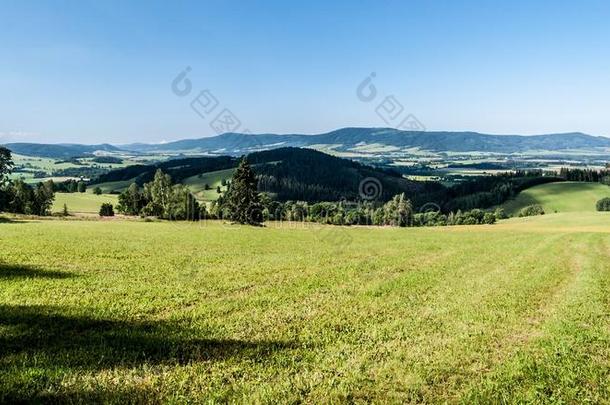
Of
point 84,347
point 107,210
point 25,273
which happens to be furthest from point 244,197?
point 84,347

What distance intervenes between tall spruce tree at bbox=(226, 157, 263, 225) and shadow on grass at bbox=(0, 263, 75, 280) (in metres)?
67.0

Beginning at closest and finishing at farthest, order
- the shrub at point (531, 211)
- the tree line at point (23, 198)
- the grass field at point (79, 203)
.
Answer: the tree line at point (23, 198) < the grass field at point (79, 203) < the shrub at point (531, 211)

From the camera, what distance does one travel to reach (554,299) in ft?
67.4

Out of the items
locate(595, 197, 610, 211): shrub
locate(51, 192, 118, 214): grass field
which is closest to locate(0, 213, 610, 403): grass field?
locate(51, 192, 118, 214): grass field

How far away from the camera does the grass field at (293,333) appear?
9688mm

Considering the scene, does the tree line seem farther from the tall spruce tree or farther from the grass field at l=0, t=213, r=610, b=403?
the grass field at l=0, t=213, r=610, b=403

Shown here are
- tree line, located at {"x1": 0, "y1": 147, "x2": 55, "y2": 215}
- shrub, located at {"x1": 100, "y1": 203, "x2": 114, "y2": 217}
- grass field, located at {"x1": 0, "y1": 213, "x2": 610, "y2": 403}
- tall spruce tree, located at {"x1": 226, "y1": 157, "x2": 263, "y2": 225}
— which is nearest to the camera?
grass field, located at {"x1": 0, "y1": 213, "x2": 610, "y2": 403}

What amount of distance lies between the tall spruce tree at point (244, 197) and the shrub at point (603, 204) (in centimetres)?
14578

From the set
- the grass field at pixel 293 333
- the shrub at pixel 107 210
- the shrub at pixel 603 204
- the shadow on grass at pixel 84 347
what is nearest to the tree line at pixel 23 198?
the shrub at pixel 107 210

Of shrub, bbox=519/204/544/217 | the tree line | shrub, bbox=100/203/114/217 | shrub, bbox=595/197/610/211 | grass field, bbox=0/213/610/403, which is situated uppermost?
grass field, bbox=0/213/610/403

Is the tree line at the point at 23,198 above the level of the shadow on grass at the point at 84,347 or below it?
below

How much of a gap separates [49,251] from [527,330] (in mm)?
29563

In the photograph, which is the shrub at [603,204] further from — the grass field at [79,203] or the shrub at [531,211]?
the grass field at [79,203]

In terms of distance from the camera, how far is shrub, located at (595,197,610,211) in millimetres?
167525
